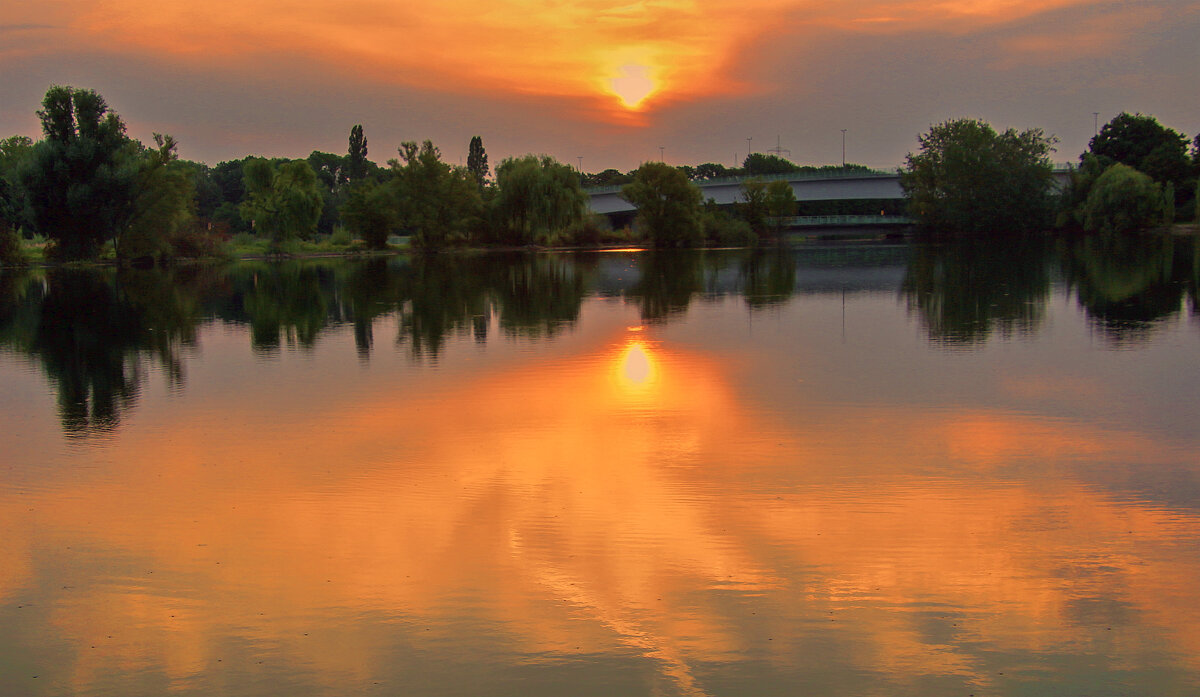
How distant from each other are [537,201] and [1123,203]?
183 ft

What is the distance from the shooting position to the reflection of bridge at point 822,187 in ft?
377

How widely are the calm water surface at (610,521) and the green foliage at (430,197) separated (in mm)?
70927

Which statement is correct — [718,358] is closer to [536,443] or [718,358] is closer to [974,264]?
[536,443]

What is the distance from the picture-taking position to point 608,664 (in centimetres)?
588

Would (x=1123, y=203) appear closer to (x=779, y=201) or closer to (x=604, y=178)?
(x=779, y=201)

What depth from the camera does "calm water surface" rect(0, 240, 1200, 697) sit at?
234 inches

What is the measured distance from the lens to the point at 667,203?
98.2m

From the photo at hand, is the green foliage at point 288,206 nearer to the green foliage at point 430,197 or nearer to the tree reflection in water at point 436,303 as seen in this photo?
the green foliage at point 430,197

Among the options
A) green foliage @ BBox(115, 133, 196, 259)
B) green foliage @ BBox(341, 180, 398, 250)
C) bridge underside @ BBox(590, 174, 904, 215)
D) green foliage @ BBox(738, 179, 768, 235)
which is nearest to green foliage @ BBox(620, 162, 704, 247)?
green foliage @ BBox(738, 179, 768, 235)

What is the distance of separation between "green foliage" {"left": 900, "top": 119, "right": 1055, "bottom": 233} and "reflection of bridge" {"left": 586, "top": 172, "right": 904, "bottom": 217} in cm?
361

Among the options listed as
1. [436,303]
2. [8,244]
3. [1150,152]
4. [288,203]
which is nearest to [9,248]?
[8,244]

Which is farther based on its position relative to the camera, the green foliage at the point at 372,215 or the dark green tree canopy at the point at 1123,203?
the dark green tree canopy at the point at 1123,203

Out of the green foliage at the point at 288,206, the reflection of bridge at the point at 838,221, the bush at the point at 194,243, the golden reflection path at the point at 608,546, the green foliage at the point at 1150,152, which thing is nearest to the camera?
the golden reflection path at the point at 608,546

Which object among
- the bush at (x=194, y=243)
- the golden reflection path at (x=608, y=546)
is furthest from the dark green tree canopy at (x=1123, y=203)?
the golden reflection path at (x=608, y=546)
